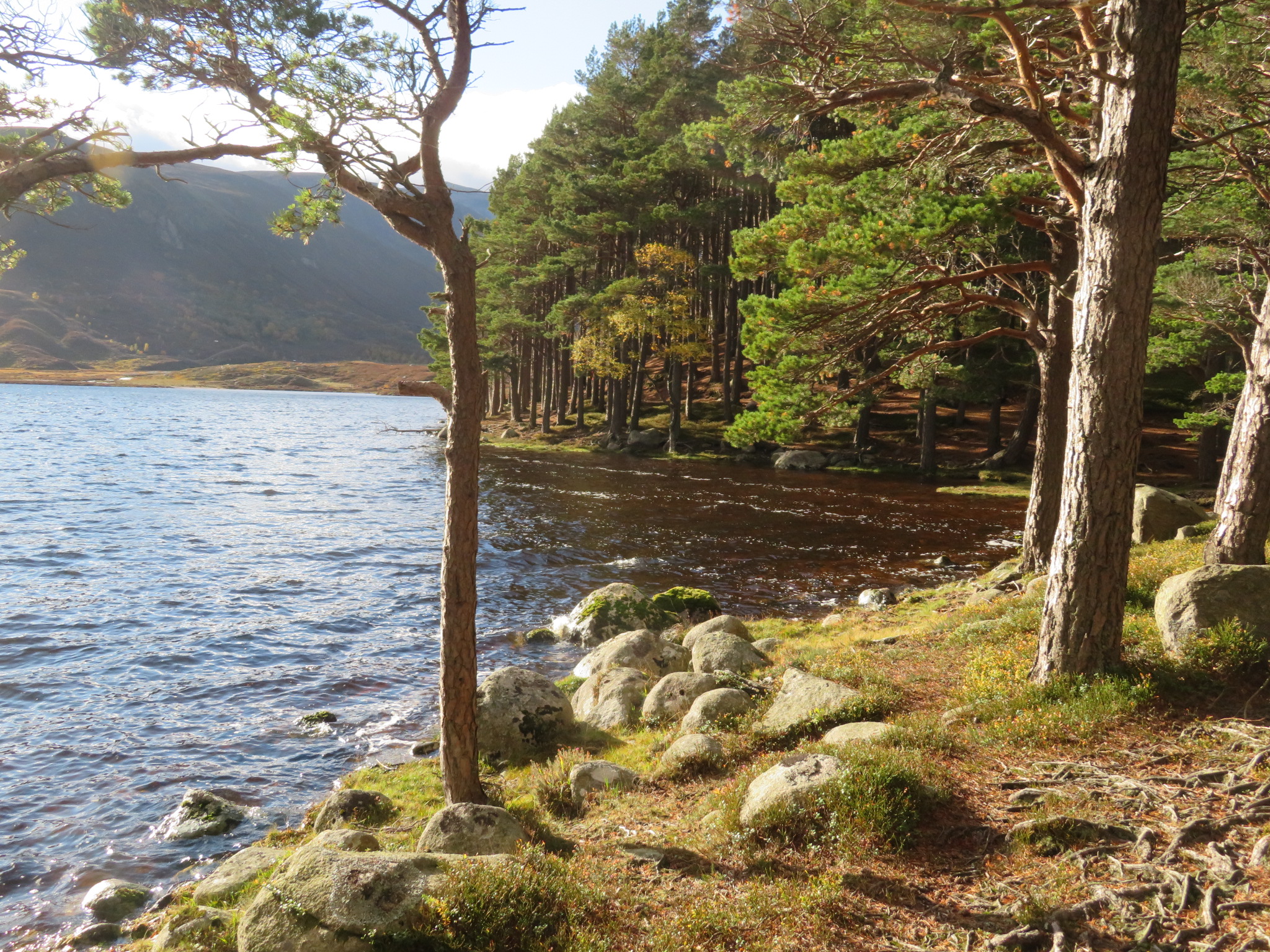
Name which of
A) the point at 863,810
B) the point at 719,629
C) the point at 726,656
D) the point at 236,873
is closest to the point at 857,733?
the point at 863,810

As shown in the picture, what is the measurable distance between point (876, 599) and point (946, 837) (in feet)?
34.9

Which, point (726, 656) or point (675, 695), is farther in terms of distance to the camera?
point (726, 656)

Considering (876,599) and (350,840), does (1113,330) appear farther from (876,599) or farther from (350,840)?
(876,599)

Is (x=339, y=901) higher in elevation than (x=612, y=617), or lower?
higher

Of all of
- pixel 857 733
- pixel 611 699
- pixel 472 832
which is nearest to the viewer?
pixel 472 832

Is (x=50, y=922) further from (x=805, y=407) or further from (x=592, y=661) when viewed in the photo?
(x=805, y=407)

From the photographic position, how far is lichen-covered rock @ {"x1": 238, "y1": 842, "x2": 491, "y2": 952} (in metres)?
4.80

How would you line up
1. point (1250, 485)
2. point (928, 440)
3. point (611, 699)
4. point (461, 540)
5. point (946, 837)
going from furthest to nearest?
point (928, 440)
point (611, 699)
point (1250, 485)
point (461, 540)
point (946, 837)

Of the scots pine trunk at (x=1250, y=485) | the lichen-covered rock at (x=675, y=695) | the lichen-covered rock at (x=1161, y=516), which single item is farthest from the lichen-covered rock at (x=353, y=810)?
the lichen-covered rock at (x=1161, y=516)

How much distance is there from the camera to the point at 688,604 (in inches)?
639

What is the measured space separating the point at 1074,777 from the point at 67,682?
14203 millimetres

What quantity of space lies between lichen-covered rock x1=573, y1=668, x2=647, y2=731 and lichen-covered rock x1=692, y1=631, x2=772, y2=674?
96cm

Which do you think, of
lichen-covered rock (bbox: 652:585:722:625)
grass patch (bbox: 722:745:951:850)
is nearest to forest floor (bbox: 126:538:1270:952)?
grass patch (bbox: 722:745:951:850)

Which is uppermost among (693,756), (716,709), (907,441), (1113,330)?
(1113,330)
